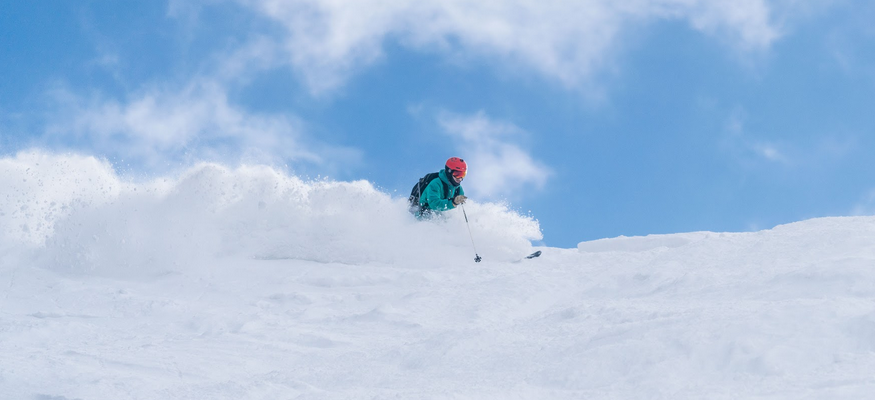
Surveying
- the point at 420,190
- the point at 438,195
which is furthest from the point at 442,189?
the point at 420,190

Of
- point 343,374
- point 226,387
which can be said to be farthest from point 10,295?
point 343,374

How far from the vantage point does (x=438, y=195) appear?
507 inches

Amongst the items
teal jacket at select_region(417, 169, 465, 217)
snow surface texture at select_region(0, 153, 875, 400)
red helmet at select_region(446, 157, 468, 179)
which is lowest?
snow surface texture at select_region(0, 153, 875, 400)

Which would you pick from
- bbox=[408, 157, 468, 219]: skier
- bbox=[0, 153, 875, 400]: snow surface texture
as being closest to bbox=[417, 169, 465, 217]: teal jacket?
bbox=[408, 157, 468, 219]: skier

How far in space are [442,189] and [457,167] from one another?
563 mm

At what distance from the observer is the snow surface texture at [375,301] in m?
4.46

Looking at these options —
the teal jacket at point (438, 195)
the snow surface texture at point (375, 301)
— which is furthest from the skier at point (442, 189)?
the snow surface texture at point (375, 301)

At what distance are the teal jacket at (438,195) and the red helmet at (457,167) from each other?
16 centimetres

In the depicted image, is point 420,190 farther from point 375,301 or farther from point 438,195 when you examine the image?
point 375,301

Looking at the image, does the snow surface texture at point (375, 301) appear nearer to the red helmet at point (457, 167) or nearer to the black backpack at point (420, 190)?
the black backpack at point (420, 190)

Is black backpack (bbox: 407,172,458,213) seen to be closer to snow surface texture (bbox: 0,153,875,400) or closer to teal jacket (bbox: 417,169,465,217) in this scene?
teal jacket (bbox: 417,169,465,217)

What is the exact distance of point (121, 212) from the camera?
37.2 ft

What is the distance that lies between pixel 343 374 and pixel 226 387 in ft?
3.03

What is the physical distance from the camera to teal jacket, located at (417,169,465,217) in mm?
12852
